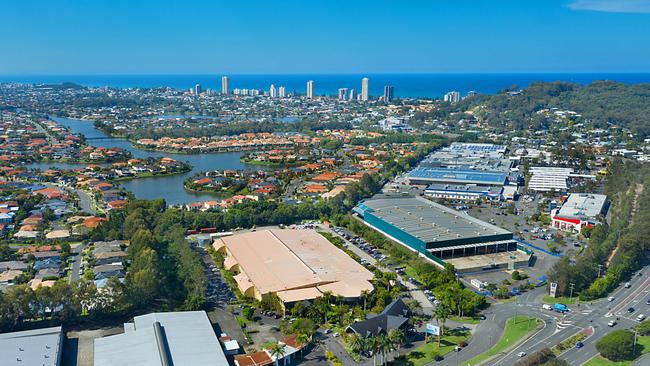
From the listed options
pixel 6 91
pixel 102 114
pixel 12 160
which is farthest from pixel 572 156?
pixel 6 91

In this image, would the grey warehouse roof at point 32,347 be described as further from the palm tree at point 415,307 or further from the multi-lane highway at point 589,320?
the multi-lane highway at point 589,320

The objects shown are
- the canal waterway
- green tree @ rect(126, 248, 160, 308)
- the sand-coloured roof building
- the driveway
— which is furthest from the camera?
the canal waterway

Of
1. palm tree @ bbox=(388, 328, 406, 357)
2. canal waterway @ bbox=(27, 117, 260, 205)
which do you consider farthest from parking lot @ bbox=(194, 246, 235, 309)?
canal waterway @ bbox=(27, 117, 260, 205)

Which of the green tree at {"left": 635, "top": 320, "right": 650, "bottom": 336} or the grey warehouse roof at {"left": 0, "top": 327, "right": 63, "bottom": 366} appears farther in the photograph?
the green tree at {"left": 635, "top": 320, "right": 650, "bottom": 336}

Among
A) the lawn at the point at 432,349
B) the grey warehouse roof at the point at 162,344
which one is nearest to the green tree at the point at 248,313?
the grey warehouse roof at the point at 162,344

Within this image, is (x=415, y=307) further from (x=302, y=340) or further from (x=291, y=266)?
(x=291, y=266)

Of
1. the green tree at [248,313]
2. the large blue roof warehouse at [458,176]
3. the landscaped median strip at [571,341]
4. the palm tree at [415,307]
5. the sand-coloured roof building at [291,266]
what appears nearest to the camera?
the landscaped median strip at [571,341]

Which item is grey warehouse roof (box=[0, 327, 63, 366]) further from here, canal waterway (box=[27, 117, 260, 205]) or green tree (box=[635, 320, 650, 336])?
canal waterway (box=[27, 117, 260, 205])
